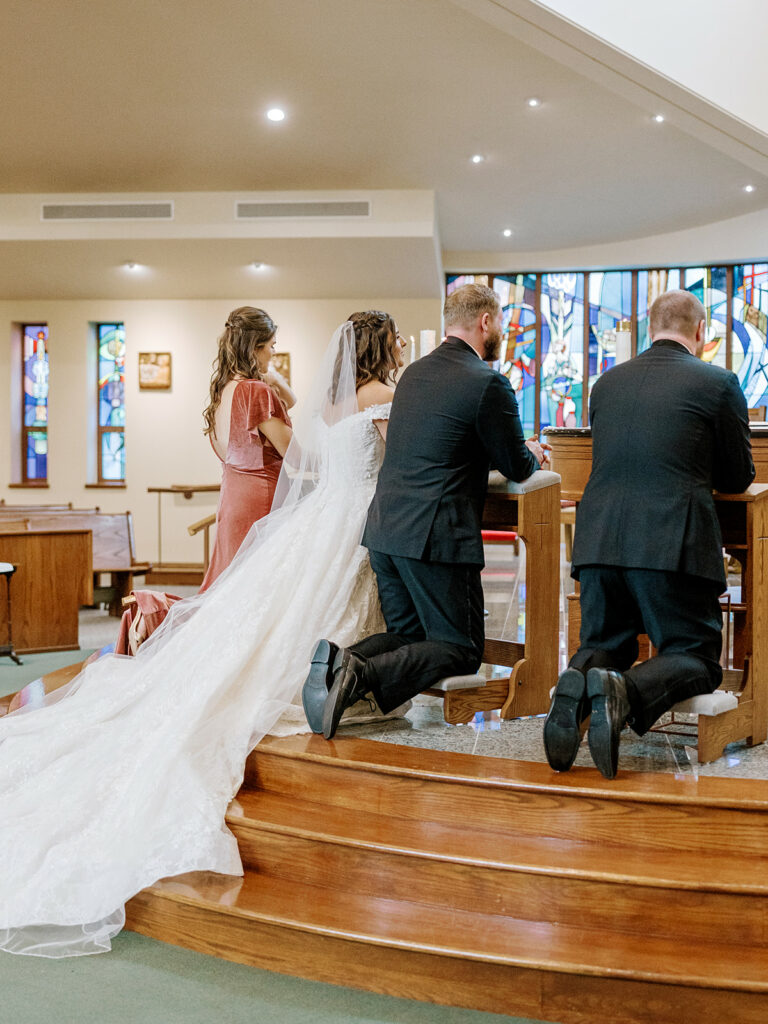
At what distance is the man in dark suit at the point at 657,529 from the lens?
259 cm

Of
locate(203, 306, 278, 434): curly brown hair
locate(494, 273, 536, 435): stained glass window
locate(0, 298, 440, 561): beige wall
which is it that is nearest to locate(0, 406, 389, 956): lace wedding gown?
locate(203, 306, 278, 434): curly brown hair

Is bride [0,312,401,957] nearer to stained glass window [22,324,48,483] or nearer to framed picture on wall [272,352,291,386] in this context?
framed picture on wall [272,352,291,386]

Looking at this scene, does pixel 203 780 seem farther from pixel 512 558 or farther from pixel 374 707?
pixel 512 558

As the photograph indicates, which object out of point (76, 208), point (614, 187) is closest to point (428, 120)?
point (614, 187)

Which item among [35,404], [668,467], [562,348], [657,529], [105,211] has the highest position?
[105,211]

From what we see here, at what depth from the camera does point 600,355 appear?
11.8 meters

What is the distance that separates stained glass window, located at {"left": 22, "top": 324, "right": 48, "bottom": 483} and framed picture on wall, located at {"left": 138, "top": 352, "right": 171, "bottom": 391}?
1.26 meters

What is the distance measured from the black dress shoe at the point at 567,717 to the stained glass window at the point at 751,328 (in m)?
9.38

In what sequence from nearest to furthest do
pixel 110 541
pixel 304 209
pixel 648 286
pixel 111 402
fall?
1. pixel 110 541
2. pixel 304 209
3. pixel 111 402
4. pixel 648 286

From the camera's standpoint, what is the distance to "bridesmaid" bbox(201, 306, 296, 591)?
411 centimetres

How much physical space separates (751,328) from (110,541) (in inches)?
305

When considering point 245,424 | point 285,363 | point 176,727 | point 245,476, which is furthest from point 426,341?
point 285,363

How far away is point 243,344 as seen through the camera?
4.10 m

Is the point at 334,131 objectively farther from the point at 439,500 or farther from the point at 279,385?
the point at 439,500
